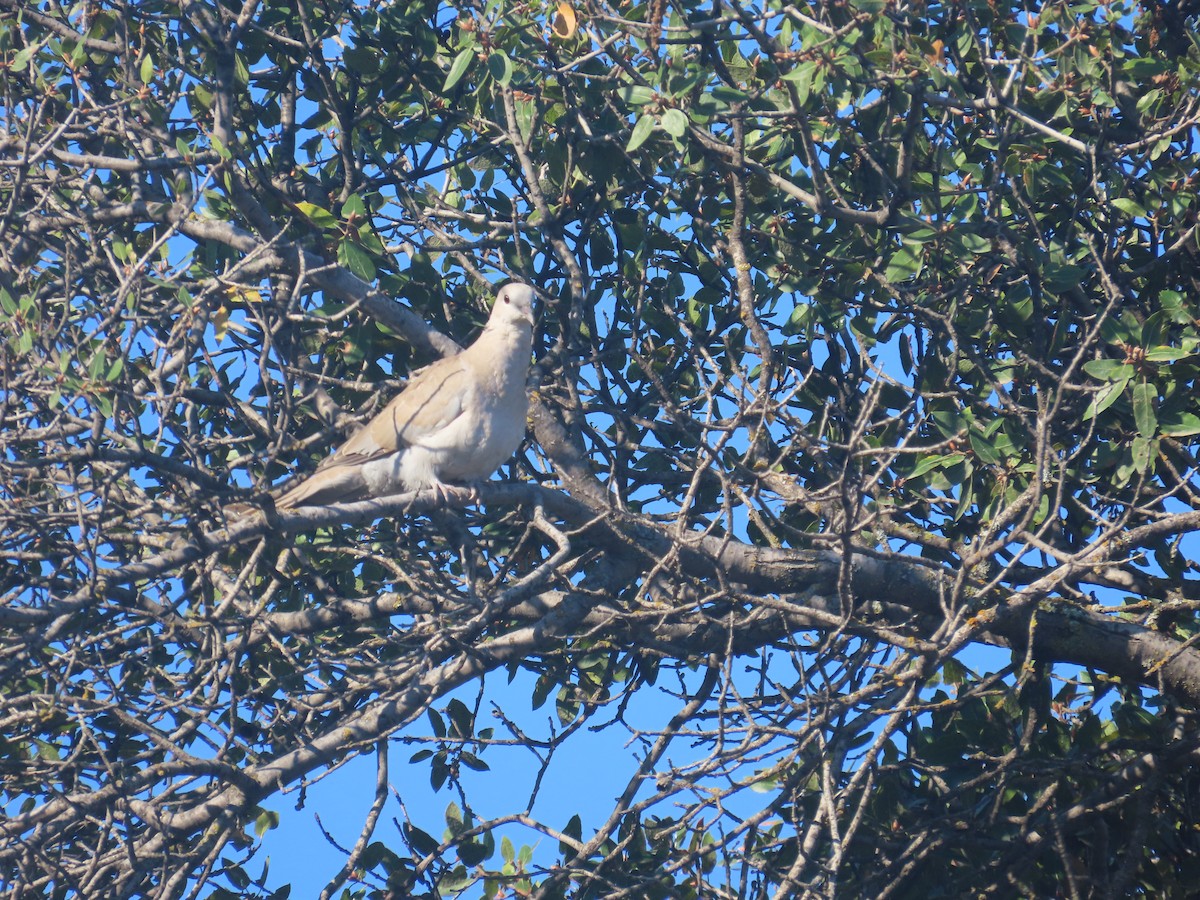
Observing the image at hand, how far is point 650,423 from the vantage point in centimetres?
501

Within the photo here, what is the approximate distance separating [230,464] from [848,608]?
207cm

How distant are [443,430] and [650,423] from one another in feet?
2.97

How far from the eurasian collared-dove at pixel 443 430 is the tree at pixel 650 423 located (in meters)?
0.16

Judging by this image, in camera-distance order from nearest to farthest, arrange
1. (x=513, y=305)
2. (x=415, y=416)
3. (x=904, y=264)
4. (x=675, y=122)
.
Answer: (x=675, y=122)
(x=904, y=264)
(x=415, y=416)
(x=513, y=305)

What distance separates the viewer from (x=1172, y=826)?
486 cm

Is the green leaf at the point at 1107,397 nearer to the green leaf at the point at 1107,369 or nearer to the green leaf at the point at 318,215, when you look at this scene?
the green leaf at the point at 1107,369

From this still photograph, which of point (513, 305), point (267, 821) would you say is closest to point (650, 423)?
point (513, 305)

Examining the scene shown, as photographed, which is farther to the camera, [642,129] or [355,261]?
[355,261]

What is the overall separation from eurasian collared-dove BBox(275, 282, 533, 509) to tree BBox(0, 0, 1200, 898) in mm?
159

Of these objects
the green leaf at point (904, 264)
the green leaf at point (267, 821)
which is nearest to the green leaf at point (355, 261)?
the green leaf at point (904, 264)

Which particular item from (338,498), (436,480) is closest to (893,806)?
(436,480)

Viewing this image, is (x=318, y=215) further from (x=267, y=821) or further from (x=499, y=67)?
(x=267, y=821)

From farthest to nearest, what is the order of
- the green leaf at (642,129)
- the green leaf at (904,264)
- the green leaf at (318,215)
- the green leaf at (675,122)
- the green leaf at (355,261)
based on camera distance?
the green leaf at (318,215), the green leaf at (355,261), the green leaf at (904,264), the green leaf at (642,129), the green leaf at (675,122)

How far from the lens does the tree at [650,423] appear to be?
13.1 ft
